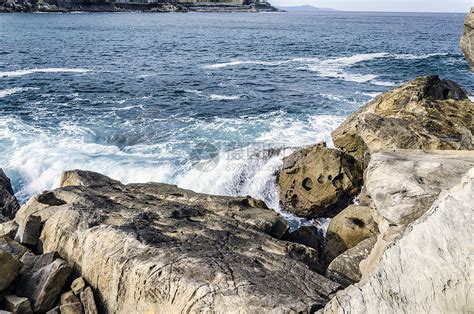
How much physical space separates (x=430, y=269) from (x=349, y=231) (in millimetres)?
7113

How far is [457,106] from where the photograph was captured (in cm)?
1733

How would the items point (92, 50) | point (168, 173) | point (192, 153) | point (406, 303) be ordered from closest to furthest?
point (406, 303) < point (168, 173) < point (192, 153) < point (92, 50)

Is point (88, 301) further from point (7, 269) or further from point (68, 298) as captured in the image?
point (7, 269)

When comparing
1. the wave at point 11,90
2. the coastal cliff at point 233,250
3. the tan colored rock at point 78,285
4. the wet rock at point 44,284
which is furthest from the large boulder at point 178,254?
the wave at point 11,90

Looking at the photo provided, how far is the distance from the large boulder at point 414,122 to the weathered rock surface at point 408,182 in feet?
16.1

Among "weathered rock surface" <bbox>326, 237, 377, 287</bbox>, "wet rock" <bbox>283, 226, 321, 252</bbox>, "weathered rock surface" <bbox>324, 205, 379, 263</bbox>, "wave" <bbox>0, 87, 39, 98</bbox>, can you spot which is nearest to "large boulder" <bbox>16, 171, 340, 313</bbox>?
"weathered rock surface" <bbox>326, 237, 377, 287</bbox>

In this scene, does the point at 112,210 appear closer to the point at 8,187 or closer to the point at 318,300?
the point at 318,300

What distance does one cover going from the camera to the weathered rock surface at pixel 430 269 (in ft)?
17.8

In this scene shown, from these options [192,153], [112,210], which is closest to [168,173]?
[192,153]

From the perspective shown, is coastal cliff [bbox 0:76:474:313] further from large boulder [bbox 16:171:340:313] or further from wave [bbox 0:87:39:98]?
wave [bbox 0:87:39:98]

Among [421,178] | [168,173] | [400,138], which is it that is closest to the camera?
[421,178]

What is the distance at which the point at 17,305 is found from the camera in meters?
7.46

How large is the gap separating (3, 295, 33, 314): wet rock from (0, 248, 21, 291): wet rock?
35cm

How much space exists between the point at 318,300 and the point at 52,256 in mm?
5522
